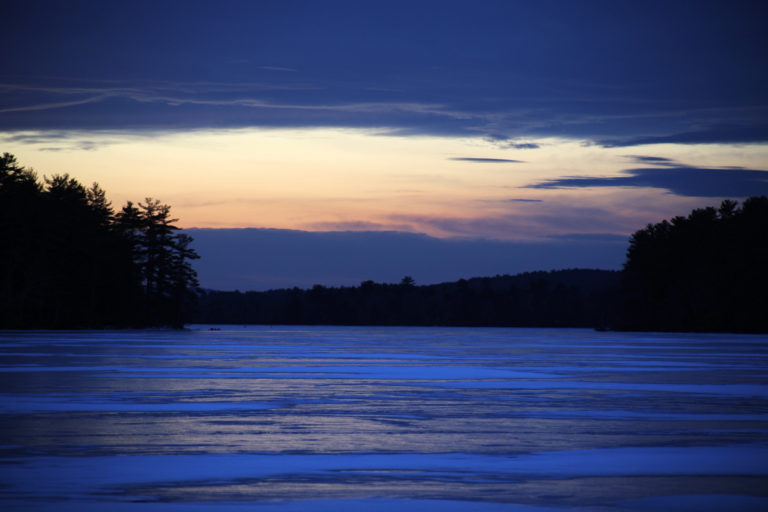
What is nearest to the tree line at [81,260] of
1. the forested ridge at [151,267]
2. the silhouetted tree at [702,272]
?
the forested ridge at [151,267]

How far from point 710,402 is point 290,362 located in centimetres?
1842

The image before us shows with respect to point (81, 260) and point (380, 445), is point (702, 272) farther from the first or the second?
point (380, 445)

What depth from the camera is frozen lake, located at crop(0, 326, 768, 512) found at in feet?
28.9

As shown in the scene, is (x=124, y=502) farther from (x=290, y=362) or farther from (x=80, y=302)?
(x=80, y=302)

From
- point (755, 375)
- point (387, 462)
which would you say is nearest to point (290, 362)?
point (755, 375)

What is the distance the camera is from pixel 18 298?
294ft

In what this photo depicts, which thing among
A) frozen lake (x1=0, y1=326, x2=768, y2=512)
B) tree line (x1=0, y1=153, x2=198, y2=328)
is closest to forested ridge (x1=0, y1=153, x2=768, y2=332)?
tree line (x1=0, y1=153, x2=198, y2=328)

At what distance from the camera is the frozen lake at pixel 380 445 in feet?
28.9

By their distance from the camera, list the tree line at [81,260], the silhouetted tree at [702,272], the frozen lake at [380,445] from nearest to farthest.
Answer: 1. the frozen lake at [380,445]
2. the tree line at [81,260]
3. the silhouetted tree at [702,272]

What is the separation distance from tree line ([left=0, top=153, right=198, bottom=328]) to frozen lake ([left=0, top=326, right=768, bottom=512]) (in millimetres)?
73140

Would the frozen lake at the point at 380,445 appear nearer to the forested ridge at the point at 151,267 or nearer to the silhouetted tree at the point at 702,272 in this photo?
the forested ridge at the point at 151,267

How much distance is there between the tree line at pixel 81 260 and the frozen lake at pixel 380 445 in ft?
240

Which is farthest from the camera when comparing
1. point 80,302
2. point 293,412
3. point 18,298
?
point 80,302

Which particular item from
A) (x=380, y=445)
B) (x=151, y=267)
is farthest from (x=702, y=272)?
(x=380, y=445)
